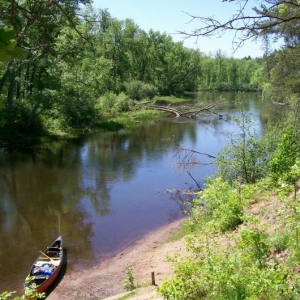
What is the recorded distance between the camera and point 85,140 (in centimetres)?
3186

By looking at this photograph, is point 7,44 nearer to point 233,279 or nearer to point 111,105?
point 233,279

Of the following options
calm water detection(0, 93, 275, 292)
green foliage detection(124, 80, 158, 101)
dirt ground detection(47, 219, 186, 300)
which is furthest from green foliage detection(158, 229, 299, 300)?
green foliage detection(124, 80, 158, 101)

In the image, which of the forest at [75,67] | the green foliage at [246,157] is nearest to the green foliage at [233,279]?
the forest at [75,67]

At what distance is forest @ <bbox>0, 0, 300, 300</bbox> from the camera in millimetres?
4434

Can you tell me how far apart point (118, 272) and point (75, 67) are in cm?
2560

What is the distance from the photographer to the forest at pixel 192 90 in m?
4.43

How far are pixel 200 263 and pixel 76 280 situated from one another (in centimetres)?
710

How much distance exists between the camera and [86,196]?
63.7ft

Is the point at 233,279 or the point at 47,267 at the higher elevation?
the point at 233,279

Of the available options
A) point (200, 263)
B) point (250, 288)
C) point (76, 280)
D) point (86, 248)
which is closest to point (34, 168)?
point (86, 248)

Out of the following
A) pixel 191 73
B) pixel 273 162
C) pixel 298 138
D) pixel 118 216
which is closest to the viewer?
pixel 273 162

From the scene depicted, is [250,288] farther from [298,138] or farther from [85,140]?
[85,140]

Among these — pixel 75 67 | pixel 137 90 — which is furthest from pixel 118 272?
pixel 137 90

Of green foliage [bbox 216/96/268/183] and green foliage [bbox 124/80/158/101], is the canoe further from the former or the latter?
green foliage [bbox 124/80/158/101]
